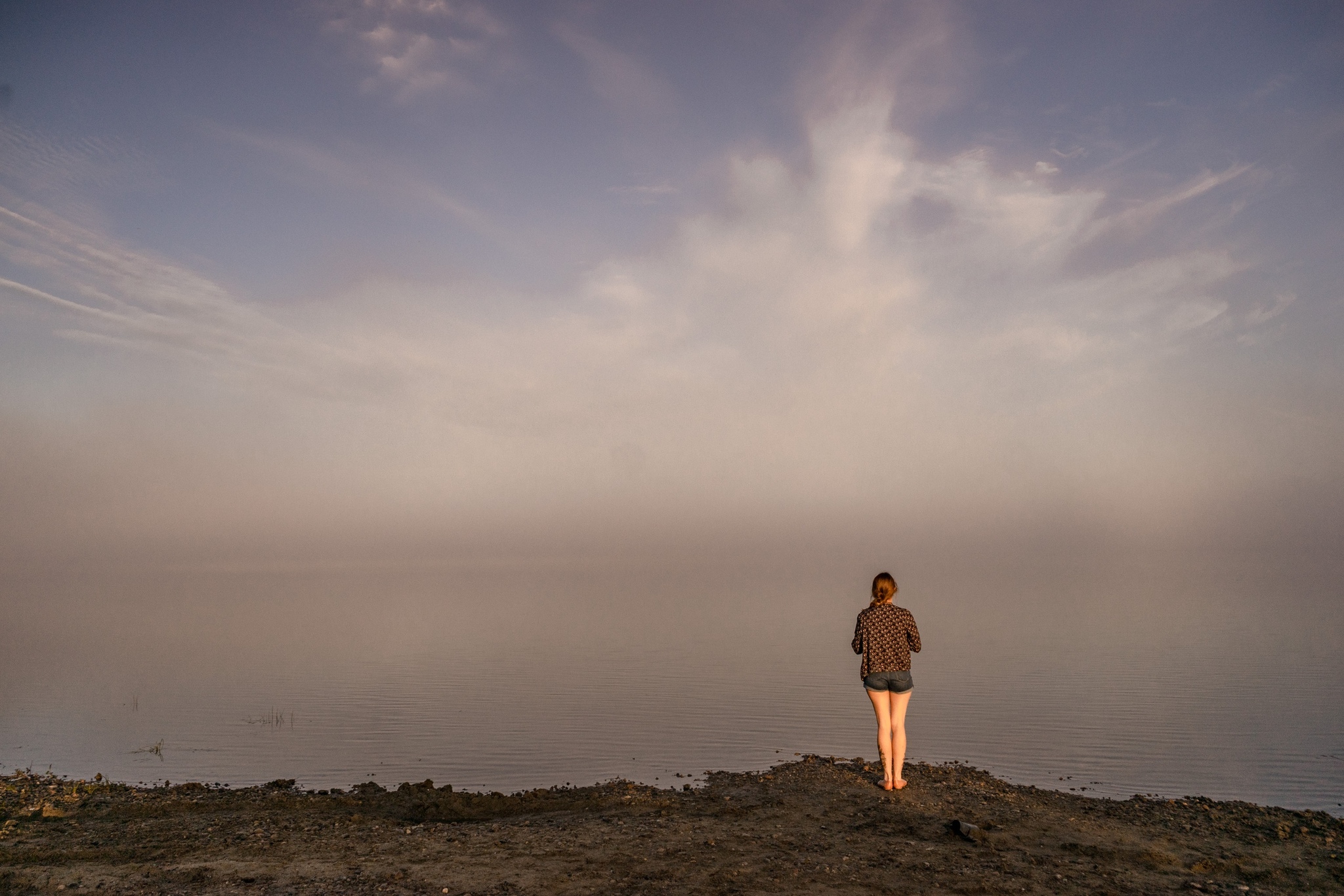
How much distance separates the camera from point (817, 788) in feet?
35.7

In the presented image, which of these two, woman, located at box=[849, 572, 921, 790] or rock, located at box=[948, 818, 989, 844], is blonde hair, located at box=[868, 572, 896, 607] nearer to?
woman, located at box=[849, 572, 921, 790]

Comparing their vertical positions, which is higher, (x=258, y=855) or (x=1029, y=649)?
(x=1029, y=649)

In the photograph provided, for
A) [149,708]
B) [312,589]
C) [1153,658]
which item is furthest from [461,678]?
[312,589]

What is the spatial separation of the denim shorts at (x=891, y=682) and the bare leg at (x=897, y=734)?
8 centimetres

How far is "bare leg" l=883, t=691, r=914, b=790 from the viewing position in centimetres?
1066

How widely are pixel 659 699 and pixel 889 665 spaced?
12.7 m

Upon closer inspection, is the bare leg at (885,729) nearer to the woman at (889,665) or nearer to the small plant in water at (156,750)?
the woman at (889,665)

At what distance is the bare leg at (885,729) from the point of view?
1059cm

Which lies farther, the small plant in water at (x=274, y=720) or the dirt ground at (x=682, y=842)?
the small plant in water at (x=274, y=720)

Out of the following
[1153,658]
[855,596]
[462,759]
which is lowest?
[462,759]

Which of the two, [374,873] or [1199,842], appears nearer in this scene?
A: [374,873]

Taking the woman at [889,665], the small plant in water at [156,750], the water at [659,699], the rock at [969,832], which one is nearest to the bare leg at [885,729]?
the woman at [889,665]

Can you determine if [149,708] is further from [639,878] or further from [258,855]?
[639,878]

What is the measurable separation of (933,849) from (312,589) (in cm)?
9034
